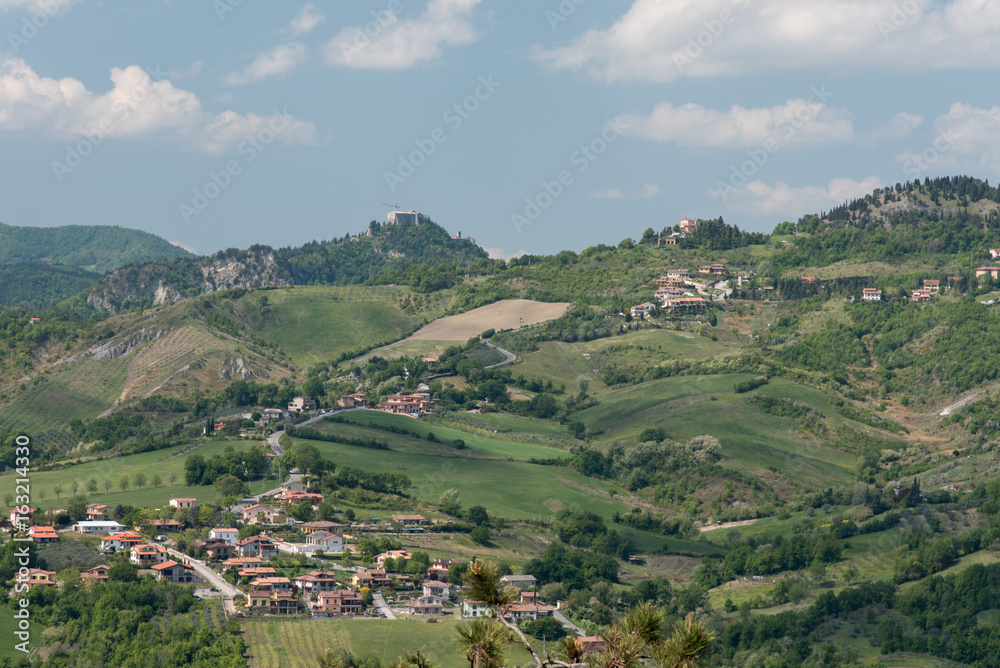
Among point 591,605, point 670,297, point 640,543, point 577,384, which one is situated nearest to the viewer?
point 591,605

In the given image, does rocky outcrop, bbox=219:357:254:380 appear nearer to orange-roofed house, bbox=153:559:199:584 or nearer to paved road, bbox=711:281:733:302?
paved road, bbox=711:281:733:302

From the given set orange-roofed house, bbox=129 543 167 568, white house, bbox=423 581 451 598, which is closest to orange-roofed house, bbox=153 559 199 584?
orange-roofed house, bbox=129 543 167 568

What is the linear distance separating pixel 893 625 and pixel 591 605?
1986 cm

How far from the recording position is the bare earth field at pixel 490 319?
17725cm

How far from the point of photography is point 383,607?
7419cm

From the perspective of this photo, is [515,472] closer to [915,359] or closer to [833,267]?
[915,359]

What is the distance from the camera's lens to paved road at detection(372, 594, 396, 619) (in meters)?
72.6

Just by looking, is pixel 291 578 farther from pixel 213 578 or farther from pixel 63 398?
pixel 63 398

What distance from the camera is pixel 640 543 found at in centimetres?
10081

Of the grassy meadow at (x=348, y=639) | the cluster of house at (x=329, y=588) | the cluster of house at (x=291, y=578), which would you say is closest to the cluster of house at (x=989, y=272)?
the cluster of house at (x=291, y=578)

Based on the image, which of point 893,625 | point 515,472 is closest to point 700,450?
point 515,472

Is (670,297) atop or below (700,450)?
atop

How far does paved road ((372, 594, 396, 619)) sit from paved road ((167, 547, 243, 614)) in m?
8.07

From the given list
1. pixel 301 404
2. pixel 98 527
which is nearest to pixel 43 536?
pixel 98 527
